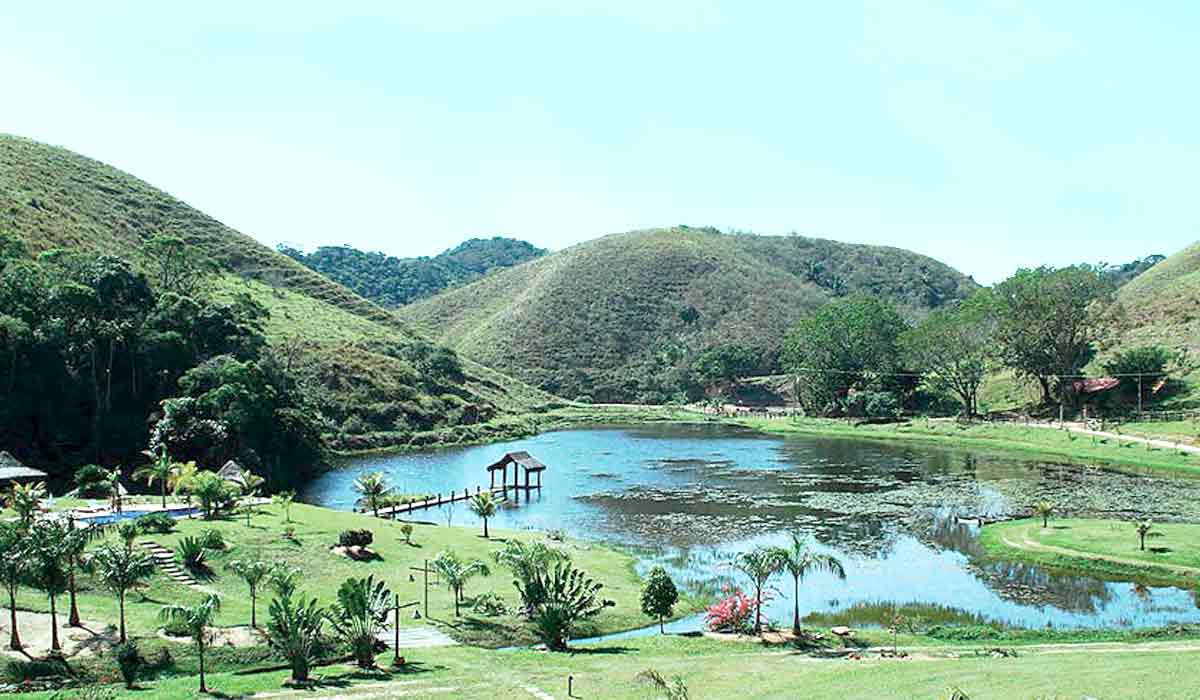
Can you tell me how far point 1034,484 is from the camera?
6662 cm

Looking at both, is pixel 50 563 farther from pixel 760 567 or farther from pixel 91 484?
pixel 91 484

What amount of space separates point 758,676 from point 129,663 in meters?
17.2

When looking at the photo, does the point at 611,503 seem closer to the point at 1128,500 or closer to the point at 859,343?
the point at 1128,500

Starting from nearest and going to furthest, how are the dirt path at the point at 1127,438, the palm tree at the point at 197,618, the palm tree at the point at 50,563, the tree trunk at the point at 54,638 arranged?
the palm tree at the point at 197,618, the tree trunk at the point at 54,638, the palm tree at the point at 50,563, the dirt path at the point at 1127,438

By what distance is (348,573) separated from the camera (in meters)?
36.9

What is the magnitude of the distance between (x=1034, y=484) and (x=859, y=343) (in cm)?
6236

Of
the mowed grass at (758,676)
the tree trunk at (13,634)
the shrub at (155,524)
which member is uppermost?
the shrub at (155,524)

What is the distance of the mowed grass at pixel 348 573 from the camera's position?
30312 millimetres

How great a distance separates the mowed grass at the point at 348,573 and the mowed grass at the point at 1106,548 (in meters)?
19.5

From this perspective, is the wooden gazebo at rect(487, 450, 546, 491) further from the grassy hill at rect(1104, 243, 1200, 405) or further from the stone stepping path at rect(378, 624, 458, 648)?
the grassy hill at rect(1104, 243, 1200, 405)

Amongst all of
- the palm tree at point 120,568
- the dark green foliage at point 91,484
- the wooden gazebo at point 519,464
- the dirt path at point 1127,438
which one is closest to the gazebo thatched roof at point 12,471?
the dark green foliage at point 91,484

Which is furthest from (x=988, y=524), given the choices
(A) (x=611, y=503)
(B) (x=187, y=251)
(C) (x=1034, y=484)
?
(B) (x=187, y=251)

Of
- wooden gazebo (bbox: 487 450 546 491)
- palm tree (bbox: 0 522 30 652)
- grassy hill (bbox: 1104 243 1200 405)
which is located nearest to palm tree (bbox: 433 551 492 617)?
palm tree (bbox: 0 522 30 652)

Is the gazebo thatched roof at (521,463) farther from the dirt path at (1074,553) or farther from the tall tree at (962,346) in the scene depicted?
the tall tree at (962,346)
